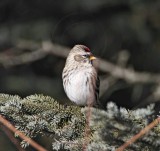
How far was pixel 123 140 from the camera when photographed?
6.30ft

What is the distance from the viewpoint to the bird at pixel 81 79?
3400mm

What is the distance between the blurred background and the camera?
6.52 metres

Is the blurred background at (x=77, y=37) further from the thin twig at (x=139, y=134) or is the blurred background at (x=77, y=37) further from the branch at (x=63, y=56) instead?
the thin twig at (x=139, y=134)

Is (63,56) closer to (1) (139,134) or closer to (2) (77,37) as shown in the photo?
(2) (77,37)

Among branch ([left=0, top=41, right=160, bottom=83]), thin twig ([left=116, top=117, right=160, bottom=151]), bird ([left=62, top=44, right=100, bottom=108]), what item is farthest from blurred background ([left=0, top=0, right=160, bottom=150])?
thin twig ([left=116, top=117, right=160, bottom=151])

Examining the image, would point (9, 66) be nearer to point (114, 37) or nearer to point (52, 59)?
point (52, 59)

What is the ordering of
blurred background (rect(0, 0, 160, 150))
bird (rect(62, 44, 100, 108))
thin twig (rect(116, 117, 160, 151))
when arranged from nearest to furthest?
1. thin twig (rect(116, 117, 160, 151))
2. bird (rect(62, 44, 100, 108))
3. blurred background (rect(0, 0, 160, 150))

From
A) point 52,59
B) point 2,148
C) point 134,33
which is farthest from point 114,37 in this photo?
point 2,148

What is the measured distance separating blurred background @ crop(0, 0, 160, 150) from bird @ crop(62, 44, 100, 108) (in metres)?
2.70

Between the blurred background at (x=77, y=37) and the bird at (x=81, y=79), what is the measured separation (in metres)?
2.70

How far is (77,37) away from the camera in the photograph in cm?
692

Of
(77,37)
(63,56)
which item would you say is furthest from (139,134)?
(77,37)

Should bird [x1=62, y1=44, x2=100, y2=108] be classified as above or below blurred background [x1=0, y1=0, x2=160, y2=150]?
below

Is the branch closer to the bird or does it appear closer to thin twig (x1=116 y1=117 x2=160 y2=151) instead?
the bird
